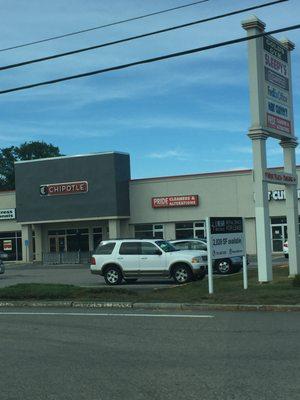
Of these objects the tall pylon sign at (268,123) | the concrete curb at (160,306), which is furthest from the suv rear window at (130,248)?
the concrete curb at (160,306)

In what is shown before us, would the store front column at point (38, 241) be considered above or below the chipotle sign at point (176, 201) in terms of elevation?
below

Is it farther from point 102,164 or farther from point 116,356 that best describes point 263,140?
point 102,164

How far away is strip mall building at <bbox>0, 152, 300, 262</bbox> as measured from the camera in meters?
42.7

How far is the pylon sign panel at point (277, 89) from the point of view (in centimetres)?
1898

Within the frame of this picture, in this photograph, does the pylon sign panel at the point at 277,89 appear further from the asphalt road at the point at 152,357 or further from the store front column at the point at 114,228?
the store front column at the point at 114,228

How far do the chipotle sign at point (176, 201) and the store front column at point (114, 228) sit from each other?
3.12 meters

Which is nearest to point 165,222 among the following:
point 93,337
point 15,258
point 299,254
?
point 15,258

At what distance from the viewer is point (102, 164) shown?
45656 millimetres

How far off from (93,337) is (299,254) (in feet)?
37.1

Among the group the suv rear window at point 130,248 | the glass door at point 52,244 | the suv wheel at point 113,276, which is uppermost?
the glass door at point 52,244

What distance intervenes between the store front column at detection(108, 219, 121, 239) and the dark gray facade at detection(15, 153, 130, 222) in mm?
682

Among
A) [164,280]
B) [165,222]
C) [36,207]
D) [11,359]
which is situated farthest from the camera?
[36,207]

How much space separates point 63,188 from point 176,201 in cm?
926

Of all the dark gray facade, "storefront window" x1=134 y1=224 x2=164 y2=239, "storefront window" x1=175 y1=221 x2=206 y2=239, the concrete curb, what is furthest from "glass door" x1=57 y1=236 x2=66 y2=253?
the concrete curb
